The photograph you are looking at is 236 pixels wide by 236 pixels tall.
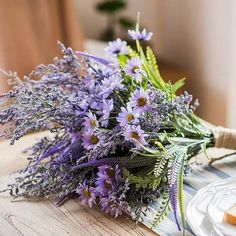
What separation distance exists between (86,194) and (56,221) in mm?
79

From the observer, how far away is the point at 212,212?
0.92m

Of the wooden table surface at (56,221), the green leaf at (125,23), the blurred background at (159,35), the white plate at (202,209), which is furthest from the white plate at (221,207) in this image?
the green leaf at (125,23)

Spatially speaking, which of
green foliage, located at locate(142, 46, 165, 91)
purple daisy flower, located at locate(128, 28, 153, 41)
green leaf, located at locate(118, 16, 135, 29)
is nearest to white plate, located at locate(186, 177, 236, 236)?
green foliage, located at locate(142, 46, 165, 91)

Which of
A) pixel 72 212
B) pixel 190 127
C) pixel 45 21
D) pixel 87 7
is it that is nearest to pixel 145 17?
pixel 87 7

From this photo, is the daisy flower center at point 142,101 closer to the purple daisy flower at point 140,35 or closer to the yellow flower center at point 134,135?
the yellow flower center at point 134,135

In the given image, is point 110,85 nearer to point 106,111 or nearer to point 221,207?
point 106,111

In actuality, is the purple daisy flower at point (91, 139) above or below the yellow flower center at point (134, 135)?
below

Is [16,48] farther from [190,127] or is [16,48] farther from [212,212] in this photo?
[212,212]

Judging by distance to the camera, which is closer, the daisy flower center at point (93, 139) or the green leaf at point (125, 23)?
the daisy flower center at point (93, 139)

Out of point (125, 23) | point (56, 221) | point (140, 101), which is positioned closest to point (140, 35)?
point (140, 101)

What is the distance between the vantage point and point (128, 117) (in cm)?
94

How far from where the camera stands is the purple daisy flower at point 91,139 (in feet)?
3.18

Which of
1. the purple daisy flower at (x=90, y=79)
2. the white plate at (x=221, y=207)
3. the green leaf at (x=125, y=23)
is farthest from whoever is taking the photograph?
the green leaf at (x=125, y=23)

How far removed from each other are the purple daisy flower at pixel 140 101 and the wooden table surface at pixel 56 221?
0.69 feet
